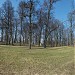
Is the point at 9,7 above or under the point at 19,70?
above

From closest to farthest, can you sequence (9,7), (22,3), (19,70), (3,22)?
(19,70) < (22,3) < (9,7) < (3,22)

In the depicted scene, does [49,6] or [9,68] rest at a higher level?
[49,6]

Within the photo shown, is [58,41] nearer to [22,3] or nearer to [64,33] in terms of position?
[64,33]

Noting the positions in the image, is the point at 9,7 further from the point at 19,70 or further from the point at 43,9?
the point at 19,70

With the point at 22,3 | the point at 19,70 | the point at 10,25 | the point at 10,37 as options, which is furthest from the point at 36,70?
the point at 10,37

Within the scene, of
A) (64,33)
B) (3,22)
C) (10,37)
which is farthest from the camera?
(64,33)

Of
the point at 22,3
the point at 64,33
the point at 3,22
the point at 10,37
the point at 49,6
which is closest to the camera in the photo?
the point at 22,3

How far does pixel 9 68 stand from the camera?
37.4ft

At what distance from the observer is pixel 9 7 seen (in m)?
49.9

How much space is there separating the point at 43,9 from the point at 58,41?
48.1 meters

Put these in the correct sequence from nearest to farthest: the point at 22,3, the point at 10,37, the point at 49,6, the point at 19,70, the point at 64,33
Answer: the point at 19,70, the point at 22,3, the point at 49,6, the point at 10,37, the point at 64,33

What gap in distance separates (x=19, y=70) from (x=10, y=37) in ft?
157

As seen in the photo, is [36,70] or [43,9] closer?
[36,70]

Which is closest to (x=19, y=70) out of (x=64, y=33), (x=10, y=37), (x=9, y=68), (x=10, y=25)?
(x=9, y=68)
